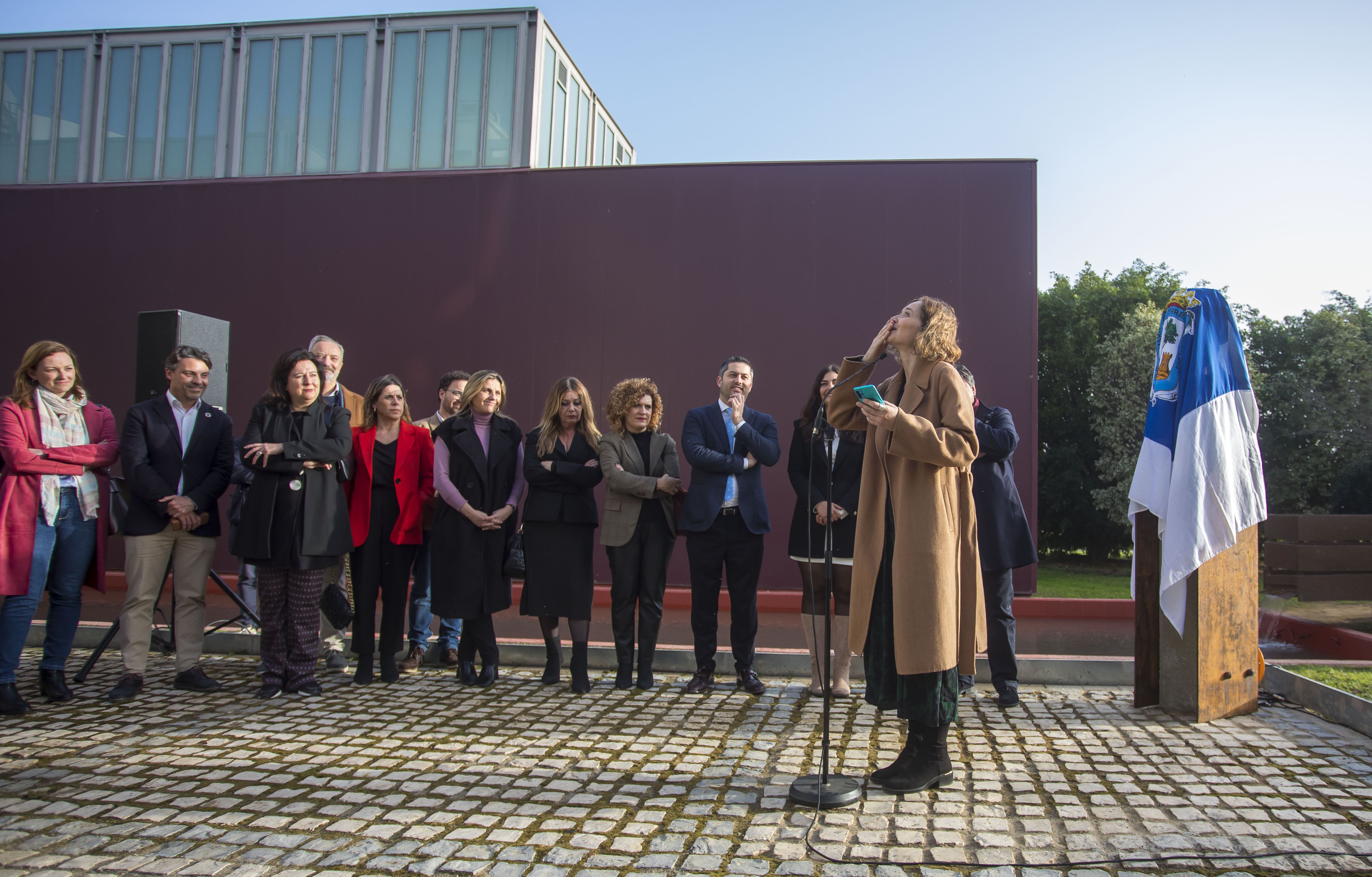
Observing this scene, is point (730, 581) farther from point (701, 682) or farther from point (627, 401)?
point (627, 401)

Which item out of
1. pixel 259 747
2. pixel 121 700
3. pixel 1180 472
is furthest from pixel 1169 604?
pixel 121 700

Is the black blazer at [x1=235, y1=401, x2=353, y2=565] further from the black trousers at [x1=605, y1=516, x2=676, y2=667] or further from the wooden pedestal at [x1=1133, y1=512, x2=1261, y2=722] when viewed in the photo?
the wooden pedestal at [x1=1133, y1=512, x2=1261, y2=722]

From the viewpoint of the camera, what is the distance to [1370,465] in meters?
16.1

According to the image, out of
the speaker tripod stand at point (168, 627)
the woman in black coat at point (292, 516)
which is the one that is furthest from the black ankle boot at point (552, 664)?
the speaker tripod stand at point (168, 627)

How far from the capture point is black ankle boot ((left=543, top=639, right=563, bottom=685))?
489 cm

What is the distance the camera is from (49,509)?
4.44 m

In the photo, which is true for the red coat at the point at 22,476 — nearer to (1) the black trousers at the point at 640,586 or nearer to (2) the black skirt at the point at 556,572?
(2) the black skirt at the point at 556,572

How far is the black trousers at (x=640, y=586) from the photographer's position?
4.85 meters

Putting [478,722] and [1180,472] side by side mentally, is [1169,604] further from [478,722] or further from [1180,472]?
[478,722]

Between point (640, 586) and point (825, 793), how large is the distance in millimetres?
2167

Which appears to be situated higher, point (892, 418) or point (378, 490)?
point (892, 418)

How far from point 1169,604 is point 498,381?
150 inches

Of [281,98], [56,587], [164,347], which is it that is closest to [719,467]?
[56,587]

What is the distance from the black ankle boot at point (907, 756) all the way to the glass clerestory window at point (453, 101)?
11.7 m
